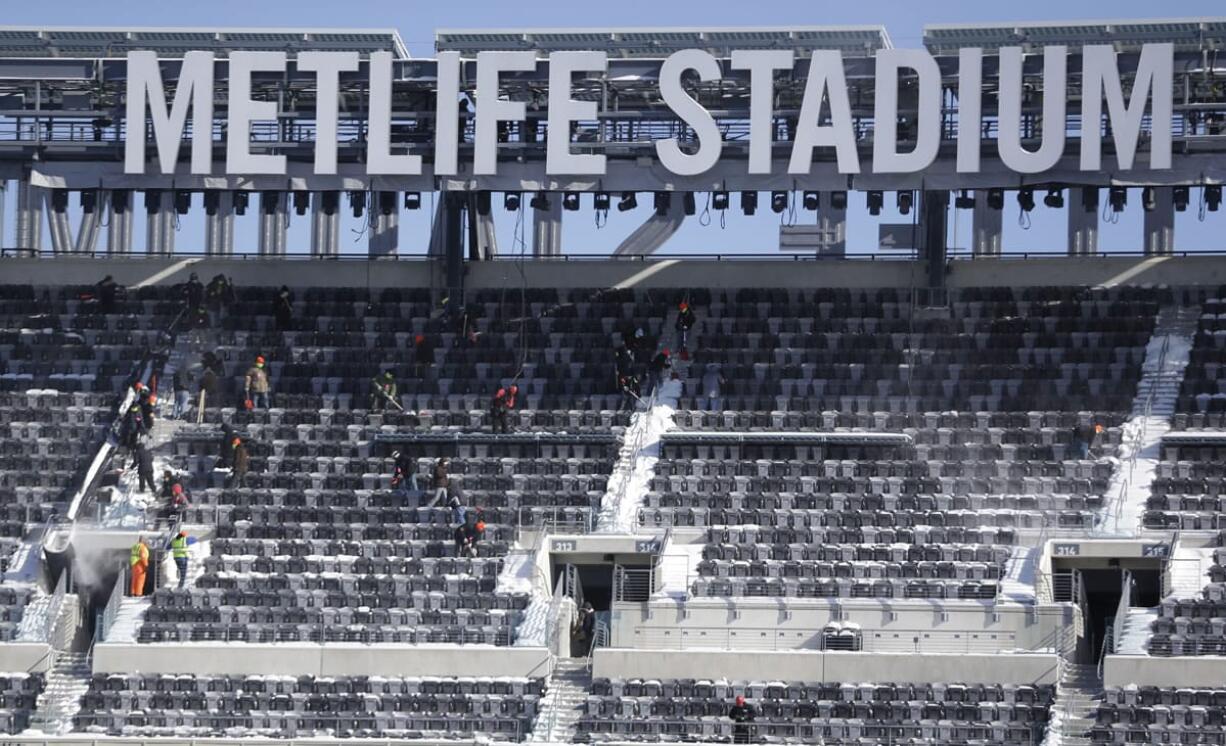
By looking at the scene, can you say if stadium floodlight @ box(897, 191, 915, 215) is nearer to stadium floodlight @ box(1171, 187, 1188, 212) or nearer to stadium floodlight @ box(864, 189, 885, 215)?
stadium floodlight @ box(864, 189, 885, 215)

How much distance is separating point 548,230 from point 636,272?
3.16 metres

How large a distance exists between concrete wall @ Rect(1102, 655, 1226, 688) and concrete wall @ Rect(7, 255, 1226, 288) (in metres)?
15.0

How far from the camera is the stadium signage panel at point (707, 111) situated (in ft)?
176

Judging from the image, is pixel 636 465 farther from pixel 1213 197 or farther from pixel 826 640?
pixel 1213 197

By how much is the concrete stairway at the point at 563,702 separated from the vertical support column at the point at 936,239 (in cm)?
1395

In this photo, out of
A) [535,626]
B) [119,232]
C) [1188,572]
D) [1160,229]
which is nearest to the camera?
[535,626]

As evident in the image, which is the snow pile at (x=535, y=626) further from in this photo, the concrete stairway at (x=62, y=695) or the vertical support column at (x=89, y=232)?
the vertical support column at (x=89, y=232)

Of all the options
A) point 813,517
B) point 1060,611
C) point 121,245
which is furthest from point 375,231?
point 1060,611

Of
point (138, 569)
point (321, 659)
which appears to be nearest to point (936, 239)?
point (321, 659)

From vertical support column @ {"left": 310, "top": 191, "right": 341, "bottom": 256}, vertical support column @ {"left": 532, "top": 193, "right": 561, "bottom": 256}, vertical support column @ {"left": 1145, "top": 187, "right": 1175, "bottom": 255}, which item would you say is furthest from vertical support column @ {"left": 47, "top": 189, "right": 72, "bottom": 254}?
vertical support column @ {"left": 1145, "top": 187, "right": 1175, "bottom": 255}

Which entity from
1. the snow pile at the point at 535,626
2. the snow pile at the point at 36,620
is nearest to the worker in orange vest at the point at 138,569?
the snow pile at the point at 36,620

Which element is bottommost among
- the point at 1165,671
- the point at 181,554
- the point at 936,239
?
the point at 1165,671

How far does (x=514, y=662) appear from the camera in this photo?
43.5 m

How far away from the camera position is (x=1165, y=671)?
41.8m
